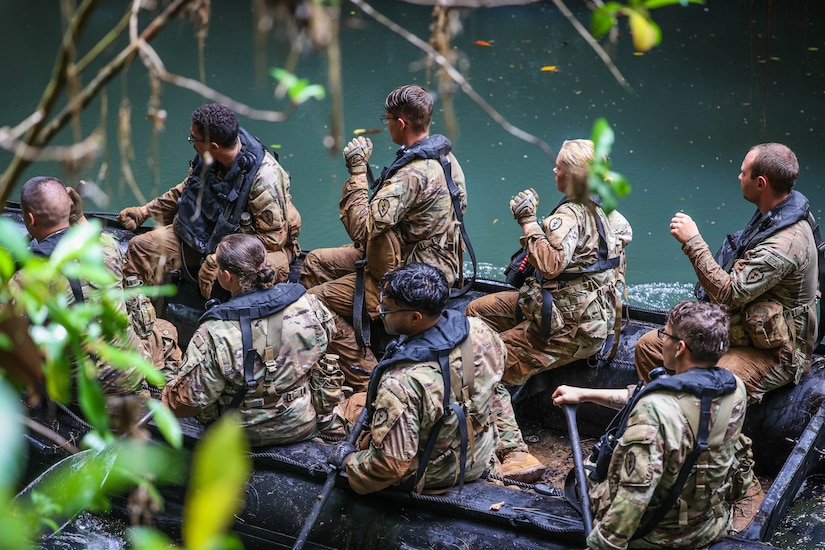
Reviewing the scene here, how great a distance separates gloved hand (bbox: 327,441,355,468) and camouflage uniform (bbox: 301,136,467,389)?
1163 mm

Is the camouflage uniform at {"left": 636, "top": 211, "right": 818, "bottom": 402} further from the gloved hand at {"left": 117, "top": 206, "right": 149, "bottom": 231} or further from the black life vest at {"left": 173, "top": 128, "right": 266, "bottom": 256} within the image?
the gloved hand at {"left": 117, "top": 206, "right": 149, "bottom": 231}

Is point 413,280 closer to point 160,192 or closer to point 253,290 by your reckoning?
point 253,290

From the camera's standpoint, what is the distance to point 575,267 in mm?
4562

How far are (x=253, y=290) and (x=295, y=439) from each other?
0.76 meters

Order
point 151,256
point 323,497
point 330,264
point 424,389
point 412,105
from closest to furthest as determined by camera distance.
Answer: point 424,389 → point 323,497 → point 412,105 → point 330,264 → point 151,256

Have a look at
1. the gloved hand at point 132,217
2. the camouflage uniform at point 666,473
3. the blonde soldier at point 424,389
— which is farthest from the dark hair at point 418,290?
the gloved hand at point 132,217

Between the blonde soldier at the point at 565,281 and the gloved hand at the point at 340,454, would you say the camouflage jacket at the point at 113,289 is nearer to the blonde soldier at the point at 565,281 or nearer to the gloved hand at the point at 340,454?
the gloved hand at the point at 340,454

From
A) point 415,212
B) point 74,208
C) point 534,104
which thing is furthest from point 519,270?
point 534,104

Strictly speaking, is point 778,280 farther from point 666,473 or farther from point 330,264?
point 330,264

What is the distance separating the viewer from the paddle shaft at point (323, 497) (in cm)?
384

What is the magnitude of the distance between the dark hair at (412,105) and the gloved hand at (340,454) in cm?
169

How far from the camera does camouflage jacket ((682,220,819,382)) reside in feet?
13.8

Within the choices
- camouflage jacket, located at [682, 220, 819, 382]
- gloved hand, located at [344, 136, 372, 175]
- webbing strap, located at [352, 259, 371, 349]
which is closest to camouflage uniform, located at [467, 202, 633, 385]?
camouflage jacket, located at [682, 220, 819, 382]

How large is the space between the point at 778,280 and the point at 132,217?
3757 millimetres
